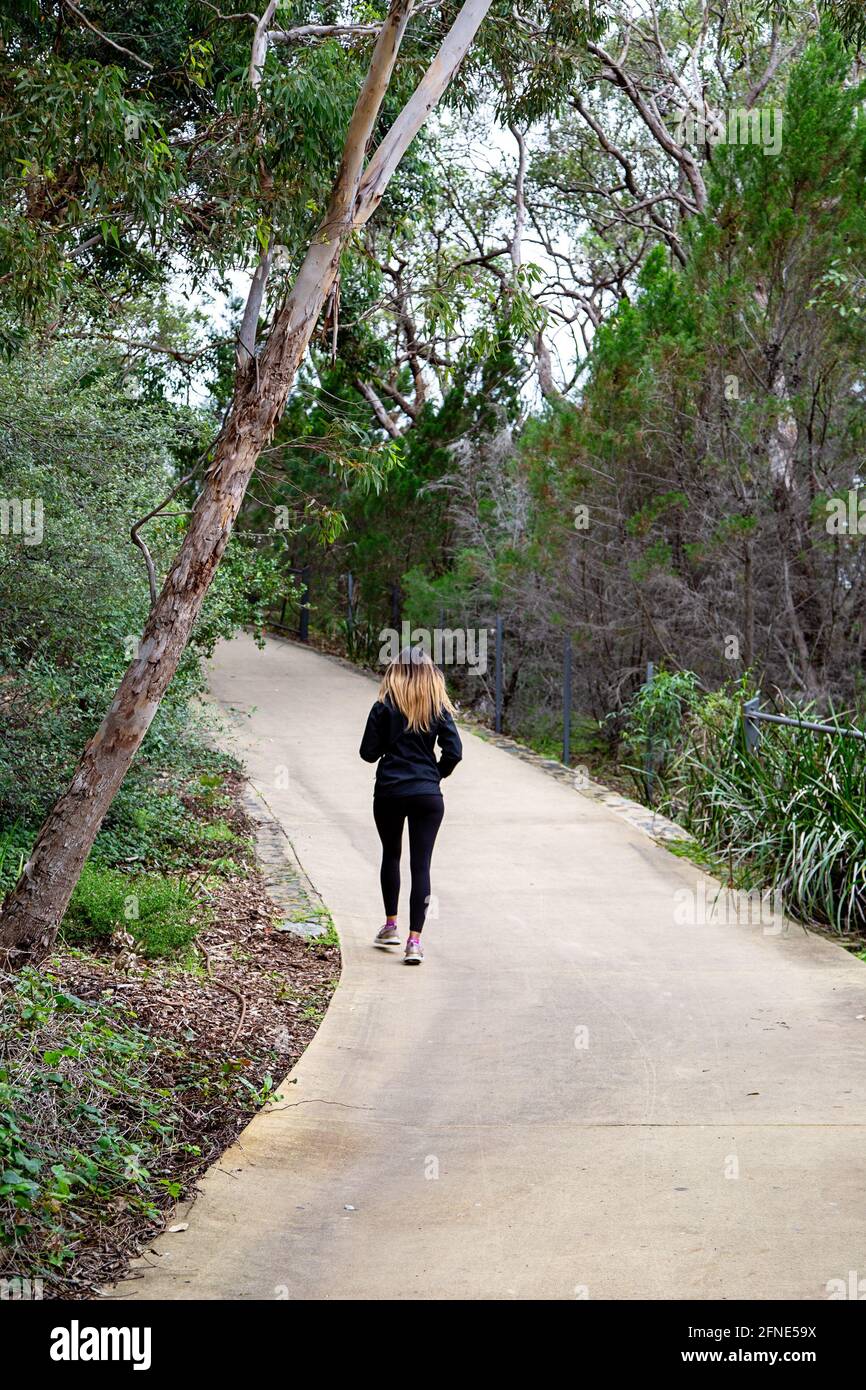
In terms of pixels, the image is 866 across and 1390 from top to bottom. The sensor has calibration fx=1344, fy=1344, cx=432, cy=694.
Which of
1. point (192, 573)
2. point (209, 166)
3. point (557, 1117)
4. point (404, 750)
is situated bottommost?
point (557, 1117)

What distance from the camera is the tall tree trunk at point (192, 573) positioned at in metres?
5.94

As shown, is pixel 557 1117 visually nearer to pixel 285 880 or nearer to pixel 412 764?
pixel 412 764

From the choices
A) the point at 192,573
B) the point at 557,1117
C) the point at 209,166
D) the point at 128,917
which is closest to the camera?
the point at 557,1117

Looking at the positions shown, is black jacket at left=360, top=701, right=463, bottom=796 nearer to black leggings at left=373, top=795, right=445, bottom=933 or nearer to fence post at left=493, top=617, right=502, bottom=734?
black leggings at left=373, top=795, right=445, bottom=933

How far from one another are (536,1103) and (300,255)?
607 cm

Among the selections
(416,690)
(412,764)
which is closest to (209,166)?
(416,690)

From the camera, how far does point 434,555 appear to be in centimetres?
1872

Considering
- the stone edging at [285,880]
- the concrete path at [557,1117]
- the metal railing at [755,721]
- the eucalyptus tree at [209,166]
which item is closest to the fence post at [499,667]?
the stone edging at [285,880]

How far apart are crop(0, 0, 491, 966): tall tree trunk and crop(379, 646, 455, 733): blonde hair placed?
4.78 feet

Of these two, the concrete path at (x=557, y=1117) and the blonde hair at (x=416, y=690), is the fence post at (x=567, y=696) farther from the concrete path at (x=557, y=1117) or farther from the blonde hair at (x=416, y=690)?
the blonde hair at (x=416, y=690)

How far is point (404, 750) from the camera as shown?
24.5 feet

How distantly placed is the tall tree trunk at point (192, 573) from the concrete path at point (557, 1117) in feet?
4.54

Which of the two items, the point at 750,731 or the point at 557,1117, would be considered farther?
the point at 750,731

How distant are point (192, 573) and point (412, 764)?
190 cm
